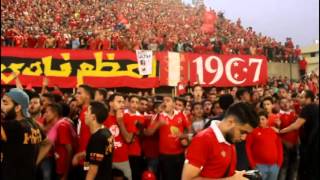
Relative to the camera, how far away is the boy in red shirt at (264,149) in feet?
18.8

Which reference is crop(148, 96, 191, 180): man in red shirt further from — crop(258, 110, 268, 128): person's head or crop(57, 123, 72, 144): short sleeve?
crop(57, 123, 72, 144): short sleeve

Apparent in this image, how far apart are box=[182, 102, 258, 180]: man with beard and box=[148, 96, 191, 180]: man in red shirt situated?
3.15 m

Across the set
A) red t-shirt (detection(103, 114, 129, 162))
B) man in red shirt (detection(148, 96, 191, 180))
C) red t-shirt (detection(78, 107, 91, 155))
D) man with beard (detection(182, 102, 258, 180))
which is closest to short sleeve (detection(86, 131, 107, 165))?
red t-shirt (detection(78, 107, 91, 155))

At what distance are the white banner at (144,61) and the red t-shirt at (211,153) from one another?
33.0ft

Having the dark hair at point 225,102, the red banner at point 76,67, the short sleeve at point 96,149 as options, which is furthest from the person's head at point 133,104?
the red banner at point 76,67

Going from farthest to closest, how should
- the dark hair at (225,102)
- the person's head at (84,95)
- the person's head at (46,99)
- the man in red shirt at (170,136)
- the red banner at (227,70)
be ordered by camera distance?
the red banner at (227,70) < the man in red shirt at (170,136) < the person's head at (46,99) < the dark hair at (225,102) < the person's head at (84,95)

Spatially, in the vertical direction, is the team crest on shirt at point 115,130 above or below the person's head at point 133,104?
below

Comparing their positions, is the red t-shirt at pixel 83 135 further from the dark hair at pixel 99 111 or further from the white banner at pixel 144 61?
the white banner at pixel 144 61

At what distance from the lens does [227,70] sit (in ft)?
50.1

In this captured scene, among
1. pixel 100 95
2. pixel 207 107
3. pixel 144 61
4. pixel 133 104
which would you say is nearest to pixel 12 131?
pixel 100 95

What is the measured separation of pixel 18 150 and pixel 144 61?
971cm

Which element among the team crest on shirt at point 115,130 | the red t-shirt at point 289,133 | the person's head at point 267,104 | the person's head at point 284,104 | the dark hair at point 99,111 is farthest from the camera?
the person's head at point 284,104

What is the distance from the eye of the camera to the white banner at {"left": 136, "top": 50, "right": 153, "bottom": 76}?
13078 mm

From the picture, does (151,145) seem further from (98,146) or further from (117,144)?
(98,146)
